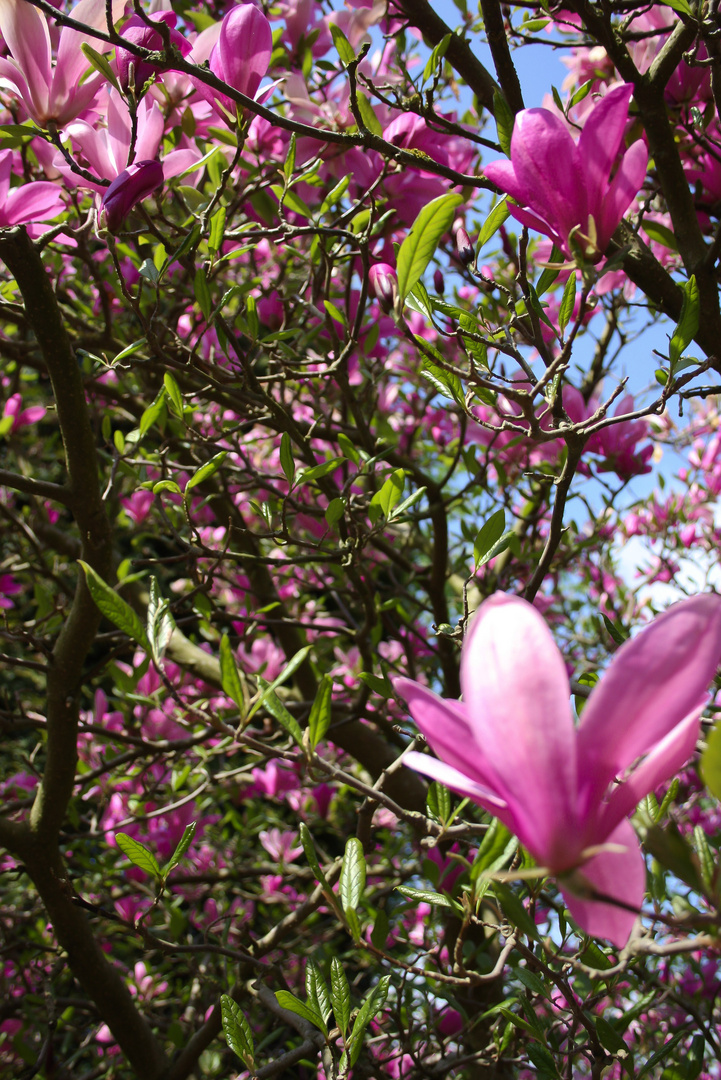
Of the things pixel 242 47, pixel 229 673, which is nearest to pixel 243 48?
pixel 242 47

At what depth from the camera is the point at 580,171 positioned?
705 millimetres

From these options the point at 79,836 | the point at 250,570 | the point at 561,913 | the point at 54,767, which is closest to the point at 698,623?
the point at 561,913

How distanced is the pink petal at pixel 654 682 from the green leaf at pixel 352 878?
1.49 ft

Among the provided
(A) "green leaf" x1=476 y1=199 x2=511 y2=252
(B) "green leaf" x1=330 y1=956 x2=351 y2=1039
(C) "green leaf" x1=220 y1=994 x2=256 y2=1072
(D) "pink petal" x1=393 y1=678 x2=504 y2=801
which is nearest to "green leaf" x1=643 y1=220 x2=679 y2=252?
(A) "green leaf" x1=476 y1=199 x2=511 y2=252

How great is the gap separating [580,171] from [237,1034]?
1009 mm

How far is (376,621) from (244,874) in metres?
1.12

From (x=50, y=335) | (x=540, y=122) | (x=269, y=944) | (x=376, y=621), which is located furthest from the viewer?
(x=376, y=621)

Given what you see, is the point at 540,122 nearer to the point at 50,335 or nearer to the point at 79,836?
the point at 50,335

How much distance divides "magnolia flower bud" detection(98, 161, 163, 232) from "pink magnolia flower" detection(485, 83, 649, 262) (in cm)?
50

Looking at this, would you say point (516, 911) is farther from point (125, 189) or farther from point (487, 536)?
point (125, 189)

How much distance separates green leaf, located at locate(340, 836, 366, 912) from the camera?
0.80m

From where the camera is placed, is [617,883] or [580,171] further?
[580,171]

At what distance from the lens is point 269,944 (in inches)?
52.8

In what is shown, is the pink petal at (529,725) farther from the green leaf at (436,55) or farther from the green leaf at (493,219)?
the green leaf at (436,55)
